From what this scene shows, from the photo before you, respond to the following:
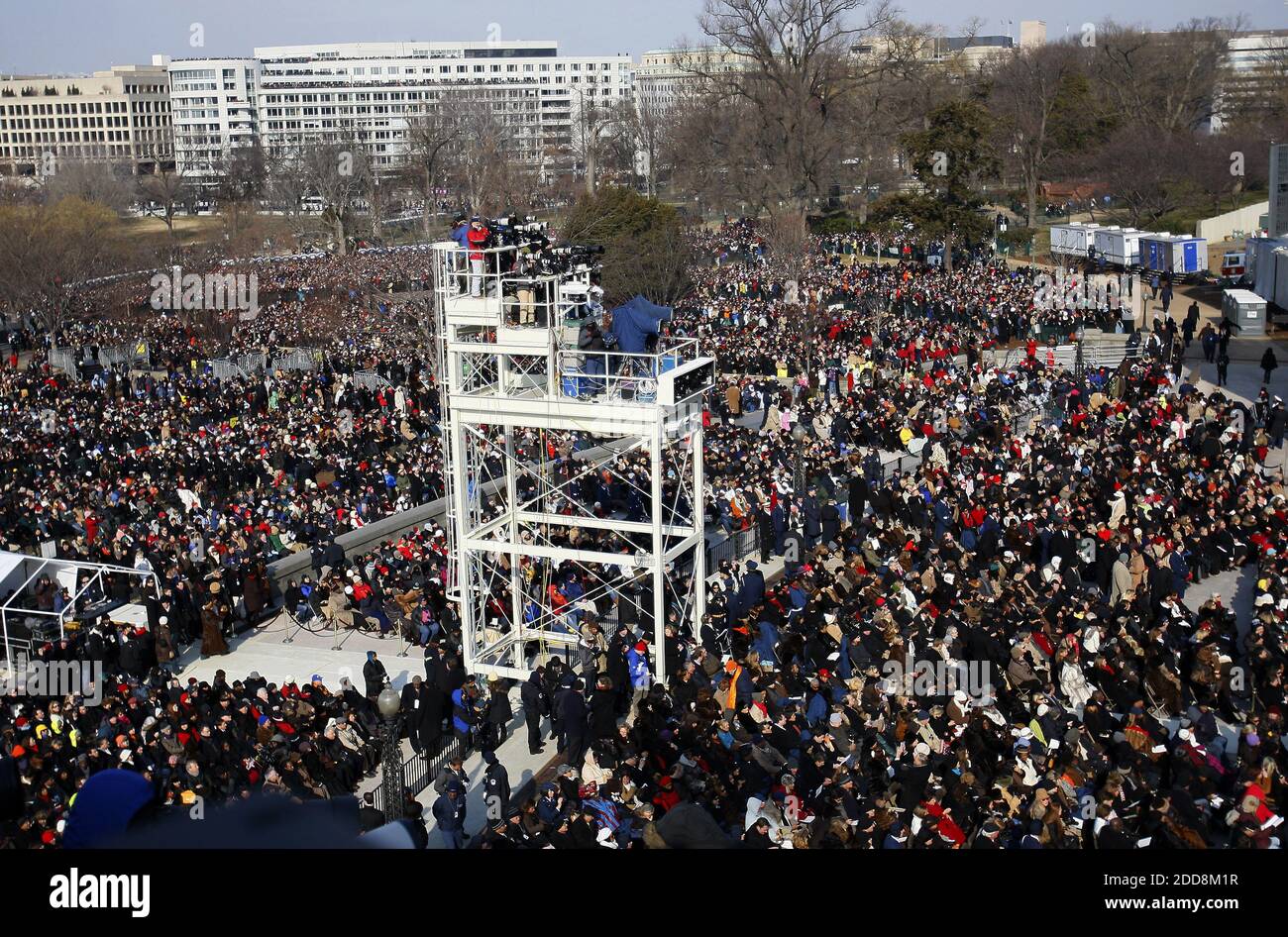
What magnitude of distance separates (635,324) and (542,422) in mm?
1586

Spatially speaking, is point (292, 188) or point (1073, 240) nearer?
point (1073, 240)

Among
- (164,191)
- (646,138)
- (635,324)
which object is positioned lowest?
(635,324)

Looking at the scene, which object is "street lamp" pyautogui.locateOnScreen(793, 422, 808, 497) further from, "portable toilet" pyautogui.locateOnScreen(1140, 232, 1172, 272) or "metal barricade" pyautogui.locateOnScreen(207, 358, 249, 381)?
"portable toilet" pyautogui.locateOnScreen(1140, 232, 1172, 272)

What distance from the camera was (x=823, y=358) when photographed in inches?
1371

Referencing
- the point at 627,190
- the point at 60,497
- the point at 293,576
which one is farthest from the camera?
the point at 627,190

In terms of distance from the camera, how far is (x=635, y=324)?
1510 centimetres

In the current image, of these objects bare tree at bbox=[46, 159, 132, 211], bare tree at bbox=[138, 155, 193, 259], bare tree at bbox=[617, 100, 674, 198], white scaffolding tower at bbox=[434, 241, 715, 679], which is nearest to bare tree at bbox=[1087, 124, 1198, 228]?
bare tree at bbox=[617, 100, 674, 198]

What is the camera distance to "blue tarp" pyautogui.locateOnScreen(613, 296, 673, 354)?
15125 mm

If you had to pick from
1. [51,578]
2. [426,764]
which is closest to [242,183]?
[51,578]

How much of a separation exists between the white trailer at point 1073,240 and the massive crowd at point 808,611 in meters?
17.7

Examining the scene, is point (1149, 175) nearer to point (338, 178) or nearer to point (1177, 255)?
point (1177, 255)

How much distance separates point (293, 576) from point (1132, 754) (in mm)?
13311
